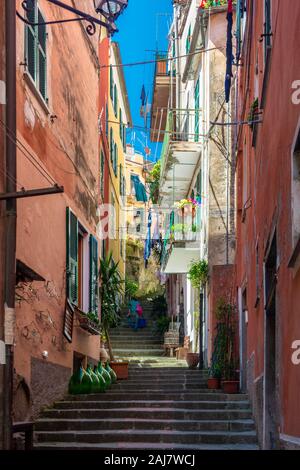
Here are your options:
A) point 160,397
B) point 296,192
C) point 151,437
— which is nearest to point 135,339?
point 160,397

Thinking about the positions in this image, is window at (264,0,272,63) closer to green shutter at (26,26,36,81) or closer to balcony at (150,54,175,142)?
green shutter at (26,26,36,81)

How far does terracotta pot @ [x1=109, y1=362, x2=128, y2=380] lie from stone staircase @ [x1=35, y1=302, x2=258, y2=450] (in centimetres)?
141

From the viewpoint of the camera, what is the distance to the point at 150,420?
1194 cm

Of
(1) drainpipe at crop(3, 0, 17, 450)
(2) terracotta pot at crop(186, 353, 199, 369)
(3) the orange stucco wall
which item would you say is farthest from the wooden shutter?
(2) terracotta pot at crop(186, 353, 199, 369)

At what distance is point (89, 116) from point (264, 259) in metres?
8.20

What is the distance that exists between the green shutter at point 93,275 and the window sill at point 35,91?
15.4ft

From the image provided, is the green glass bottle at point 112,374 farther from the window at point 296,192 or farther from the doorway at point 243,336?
the window at point 296,192

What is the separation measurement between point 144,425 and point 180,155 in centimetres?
1101

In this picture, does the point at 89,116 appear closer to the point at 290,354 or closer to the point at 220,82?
the point at 220,82

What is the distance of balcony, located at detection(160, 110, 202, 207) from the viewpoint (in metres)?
21.2

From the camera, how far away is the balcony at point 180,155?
21.2 meters

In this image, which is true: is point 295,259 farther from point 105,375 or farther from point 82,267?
point 82,267

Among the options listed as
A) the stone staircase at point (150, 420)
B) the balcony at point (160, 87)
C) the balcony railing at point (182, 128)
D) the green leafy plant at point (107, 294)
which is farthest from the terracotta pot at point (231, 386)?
the balcony at point (160, 87)

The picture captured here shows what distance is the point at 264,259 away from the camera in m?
9.55
